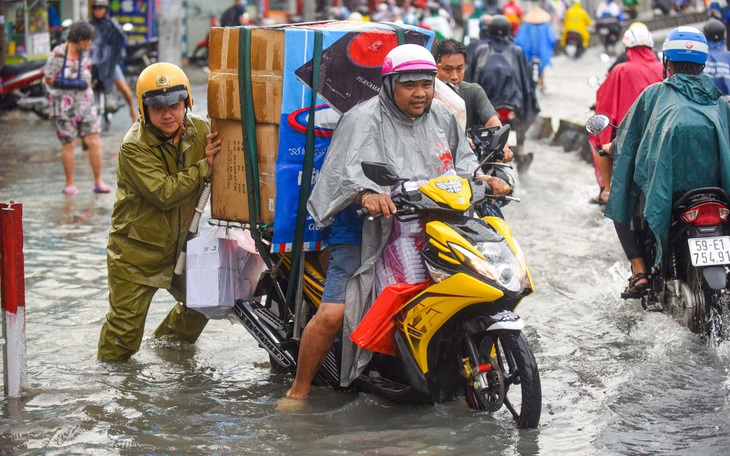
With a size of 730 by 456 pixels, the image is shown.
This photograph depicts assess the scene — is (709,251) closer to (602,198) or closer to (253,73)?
(253,73)

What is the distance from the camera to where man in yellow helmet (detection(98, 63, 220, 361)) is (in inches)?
222

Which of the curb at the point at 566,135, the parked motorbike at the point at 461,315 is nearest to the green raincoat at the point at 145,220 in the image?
the parked motorbike at the point at 461,315

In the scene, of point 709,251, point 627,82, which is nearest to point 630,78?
point 627,82

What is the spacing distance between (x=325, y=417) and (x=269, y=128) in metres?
1.41

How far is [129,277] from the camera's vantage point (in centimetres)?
589

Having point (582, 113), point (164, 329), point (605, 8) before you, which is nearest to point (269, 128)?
point (164, 329)

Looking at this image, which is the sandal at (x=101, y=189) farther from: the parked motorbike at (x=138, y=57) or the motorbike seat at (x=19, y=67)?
the parked motorbike at (x=138, y=57)

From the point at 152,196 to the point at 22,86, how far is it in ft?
40.4

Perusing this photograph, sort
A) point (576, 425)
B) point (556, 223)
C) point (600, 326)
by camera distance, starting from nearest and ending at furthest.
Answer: point (576, 425) < point (600, 326) < point (556, 223)

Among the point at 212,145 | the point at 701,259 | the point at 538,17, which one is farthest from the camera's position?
the point at 538,17

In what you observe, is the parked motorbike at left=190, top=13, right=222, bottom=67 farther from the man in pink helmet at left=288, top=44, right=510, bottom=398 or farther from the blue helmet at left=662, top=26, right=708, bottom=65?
the man in pink helmet at left=288, top=44, right=510, bottom=398

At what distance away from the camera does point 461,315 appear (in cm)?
493

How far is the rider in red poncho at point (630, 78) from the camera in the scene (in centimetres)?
925

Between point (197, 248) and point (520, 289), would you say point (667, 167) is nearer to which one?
point (520, 289)
